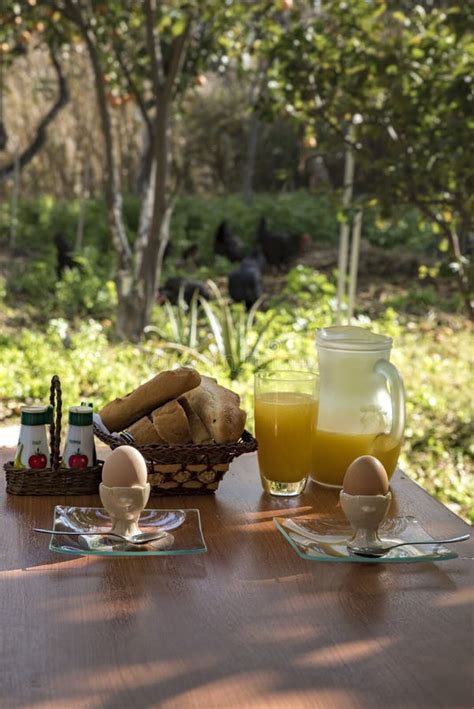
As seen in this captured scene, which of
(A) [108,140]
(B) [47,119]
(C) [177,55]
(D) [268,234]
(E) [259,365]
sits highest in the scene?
(C) [177,55]

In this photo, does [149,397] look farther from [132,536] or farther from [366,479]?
[366,479]

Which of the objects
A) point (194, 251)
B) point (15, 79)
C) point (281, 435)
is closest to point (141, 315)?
point (194, 251)

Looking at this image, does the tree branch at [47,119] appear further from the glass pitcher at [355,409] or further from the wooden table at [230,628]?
the wooden table at [230,628]

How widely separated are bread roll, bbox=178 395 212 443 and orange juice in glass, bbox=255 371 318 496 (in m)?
0.09

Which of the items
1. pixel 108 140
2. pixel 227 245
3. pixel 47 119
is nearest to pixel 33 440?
pixel 108 140

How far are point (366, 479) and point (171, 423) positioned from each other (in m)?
0.39

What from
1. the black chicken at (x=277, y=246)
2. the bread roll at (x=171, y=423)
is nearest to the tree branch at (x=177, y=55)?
the black chicken at (x=277, y=246)

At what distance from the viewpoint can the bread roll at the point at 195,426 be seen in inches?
66.4

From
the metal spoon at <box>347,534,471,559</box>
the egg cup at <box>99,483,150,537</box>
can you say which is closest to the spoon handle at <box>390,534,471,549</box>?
the metal spoon at <box>347,534,471,559</box>

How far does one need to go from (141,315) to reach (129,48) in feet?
5.75

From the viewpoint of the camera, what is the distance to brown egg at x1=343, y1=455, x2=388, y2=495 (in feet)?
4.57

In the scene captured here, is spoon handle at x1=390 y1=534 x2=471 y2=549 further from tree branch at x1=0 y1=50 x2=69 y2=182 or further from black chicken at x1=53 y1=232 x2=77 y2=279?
black chicken at x1=53 y1=232 x2=77 y2=279

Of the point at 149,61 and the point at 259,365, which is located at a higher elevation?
the point at 149,61

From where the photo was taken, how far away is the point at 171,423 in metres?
1.65
